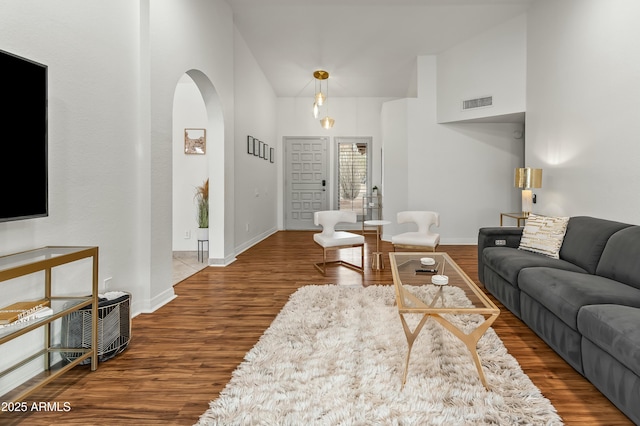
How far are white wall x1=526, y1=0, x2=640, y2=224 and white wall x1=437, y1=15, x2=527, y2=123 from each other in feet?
0.93

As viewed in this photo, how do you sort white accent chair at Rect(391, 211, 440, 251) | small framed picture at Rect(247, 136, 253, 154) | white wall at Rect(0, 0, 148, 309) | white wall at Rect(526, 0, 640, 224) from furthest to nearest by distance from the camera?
small framed picture at Rect(247, 136, 253, 154)
white accent chair at Rect(391, 211, 440, 251)
white wall at Rect(526, 0, 640, 224)
white wall at Rect(0, 0, 148, 309)

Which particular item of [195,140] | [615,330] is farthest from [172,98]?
[615,330]

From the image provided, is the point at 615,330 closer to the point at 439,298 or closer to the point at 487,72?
the point at 439,298

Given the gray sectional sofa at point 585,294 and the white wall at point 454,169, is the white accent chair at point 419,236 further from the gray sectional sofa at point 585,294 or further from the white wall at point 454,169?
the white wall at point 454,169

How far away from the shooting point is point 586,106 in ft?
12.2

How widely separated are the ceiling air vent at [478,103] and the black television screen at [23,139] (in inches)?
233

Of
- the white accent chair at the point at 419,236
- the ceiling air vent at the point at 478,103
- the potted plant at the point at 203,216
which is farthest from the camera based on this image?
the ceiling air vent at the point at 478,103

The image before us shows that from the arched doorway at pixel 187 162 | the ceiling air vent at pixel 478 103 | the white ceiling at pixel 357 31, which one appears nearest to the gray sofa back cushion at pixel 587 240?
the ceiling air vent at pixel 478 103

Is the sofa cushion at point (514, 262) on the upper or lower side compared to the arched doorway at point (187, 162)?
lower

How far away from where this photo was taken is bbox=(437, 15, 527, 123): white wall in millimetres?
5352

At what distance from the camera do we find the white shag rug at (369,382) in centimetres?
154

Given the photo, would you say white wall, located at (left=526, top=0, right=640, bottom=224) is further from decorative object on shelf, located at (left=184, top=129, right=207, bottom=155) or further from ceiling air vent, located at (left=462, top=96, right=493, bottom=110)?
decorative object on shelf, located at (left=184, top=129, right=207, bottom=155)

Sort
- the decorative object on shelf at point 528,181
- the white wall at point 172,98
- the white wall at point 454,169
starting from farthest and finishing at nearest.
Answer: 1. the white wall at point 454,169
2. the decorative object on shelf at point 528,181
3. the white wall at point 172,98

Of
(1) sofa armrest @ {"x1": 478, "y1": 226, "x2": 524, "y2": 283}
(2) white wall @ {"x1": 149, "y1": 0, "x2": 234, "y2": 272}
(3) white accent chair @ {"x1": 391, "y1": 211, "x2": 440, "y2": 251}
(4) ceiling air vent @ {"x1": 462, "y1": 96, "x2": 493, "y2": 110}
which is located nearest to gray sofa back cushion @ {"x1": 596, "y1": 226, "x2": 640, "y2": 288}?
(1) sofa armrest @ {"x1": 478, "y1": 226, "x2": 524, "y2": 283}
